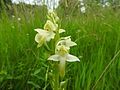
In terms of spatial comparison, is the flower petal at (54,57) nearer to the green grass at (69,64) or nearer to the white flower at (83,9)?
the green grass at (69,64)

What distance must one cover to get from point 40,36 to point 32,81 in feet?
2.54

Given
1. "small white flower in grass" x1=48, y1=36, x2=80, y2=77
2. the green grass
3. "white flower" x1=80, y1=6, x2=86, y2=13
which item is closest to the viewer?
"small white flower in grass" x1=48, y1=36, x2=80, y2=77

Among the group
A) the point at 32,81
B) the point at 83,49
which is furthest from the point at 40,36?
the point at 83,49

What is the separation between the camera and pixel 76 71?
197 cm

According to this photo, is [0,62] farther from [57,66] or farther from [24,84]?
[57,66]

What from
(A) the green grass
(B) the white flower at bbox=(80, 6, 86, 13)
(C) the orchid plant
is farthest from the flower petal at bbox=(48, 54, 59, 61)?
(B) the white flower at bbox=(80, 6, 86, 13)

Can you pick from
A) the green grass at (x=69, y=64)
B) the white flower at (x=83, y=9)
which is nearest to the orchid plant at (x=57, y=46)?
the green grass at (x=69, y=64)

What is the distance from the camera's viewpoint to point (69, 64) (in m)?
2.02

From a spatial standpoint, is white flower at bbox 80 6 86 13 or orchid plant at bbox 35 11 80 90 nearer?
orchid plant at bbox 35 11 80 90

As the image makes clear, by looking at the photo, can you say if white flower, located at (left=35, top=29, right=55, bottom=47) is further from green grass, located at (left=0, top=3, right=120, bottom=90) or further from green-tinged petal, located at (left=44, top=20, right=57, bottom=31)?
green grass, located at (left=0, top=3, right=120, bottom=90)

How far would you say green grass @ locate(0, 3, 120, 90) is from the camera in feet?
6.04

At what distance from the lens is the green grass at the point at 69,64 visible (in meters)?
1.84

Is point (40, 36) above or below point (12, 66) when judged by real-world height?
above

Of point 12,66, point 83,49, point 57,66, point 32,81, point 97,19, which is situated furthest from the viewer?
point 97,19
